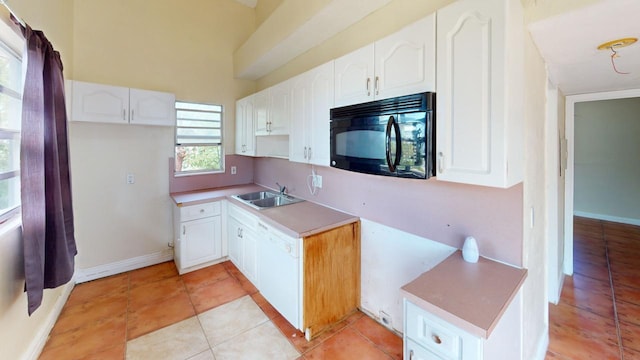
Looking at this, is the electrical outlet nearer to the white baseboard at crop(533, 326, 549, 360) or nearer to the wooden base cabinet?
the wooden base cabinet

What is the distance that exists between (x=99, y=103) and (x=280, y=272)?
2.47 m

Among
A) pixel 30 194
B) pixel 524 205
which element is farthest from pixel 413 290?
pixel 30 194

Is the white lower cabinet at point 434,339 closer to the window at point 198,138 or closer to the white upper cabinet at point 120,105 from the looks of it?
the white upper cabinet at point 120,105

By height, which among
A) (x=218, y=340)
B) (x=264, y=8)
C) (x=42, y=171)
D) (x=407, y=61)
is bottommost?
(x=218, y=340)

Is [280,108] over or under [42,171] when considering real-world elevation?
over

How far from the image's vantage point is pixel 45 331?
200 cm

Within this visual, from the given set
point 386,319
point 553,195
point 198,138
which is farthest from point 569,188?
point 198,138

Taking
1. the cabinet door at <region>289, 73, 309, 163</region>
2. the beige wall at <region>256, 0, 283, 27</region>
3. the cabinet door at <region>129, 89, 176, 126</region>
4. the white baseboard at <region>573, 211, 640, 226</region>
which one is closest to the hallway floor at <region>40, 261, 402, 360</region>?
the cabinet door at <region>289, 73, 309, 163</region>

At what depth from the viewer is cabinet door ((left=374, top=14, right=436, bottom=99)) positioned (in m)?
1.39

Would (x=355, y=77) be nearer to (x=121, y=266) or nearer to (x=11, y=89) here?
(x=11, y=89)

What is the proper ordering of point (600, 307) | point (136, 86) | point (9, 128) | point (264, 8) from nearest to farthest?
point (9, 128)
point (600, 307)
point (136, 86)
point (264, 8)

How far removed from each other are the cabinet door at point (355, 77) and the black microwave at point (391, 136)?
10cm

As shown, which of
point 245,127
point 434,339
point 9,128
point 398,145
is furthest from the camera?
point 245,127

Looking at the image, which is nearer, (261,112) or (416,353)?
(416,353)
